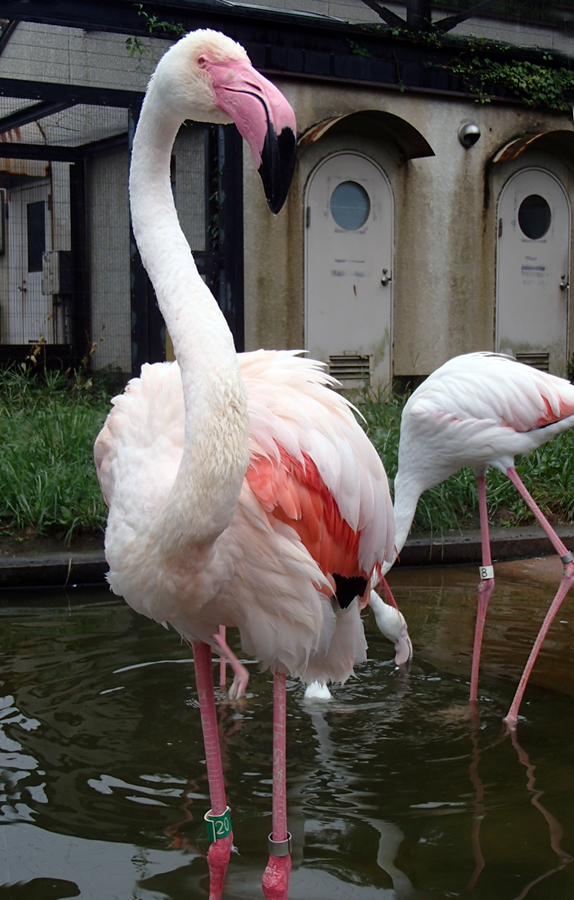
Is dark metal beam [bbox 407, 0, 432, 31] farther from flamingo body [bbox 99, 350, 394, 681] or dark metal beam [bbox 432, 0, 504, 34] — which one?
flamingo body [bbox 99, 350, 394, 681]

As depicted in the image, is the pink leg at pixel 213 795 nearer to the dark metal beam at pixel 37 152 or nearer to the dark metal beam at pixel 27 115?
the dark metal beam at pixel 37 152

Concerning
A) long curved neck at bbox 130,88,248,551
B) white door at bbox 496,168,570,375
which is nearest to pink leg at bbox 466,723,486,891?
long curved neck at bbox 130,88,248,551

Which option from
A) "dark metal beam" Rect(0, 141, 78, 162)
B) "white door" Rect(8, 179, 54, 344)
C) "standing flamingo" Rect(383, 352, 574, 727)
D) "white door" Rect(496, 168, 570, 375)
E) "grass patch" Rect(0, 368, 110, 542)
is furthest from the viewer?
"white door" Rect(496, 168, 570, 375)

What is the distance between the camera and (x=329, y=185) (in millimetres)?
9141

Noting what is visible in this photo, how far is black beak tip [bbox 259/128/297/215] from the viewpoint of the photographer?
1765 mm

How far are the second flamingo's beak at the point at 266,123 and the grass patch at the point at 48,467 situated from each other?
3.54 m

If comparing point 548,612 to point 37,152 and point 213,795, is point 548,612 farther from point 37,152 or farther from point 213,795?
point 37,152

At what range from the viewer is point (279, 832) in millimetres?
2264

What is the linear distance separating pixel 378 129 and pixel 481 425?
601 cm

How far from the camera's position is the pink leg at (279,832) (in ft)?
7.18

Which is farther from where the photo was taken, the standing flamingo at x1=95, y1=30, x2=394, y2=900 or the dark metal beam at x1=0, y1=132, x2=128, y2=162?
the dark metal beam at x1=0, y1=132, x2=128, y2=162

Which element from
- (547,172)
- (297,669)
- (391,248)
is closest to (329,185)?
(391,248)

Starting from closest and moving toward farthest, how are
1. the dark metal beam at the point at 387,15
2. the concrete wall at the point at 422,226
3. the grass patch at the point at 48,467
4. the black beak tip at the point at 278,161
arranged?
the black beak tip at the point at 278,161
the grass patch at the point at 48,467
the concrete wall at the point at 422,226
the dark metal beam at the point at 387,15

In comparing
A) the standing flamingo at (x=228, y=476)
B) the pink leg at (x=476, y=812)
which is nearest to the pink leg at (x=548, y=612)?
the pink leg at (x=476, y=812)
